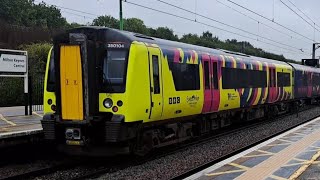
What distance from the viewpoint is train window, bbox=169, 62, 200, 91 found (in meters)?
12.0

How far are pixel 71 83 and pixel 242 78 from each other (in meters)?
8.88

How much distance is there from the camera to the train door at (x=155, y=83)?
10.7m

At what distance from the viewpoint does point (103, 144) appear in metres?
10.3

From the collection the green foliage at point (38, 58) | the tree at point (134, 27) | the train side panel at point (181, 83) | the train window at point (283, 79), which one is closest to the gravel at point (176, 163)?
the train side panel at point (181, 83)

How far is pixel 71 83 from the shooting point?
10.0 meters

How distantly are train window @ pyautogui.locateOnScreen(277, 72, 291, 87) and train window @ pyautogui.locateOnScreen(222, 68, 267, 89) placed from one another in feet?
10.1

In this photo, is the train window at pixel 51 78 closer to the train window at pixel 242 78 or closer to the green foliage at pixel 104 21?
the train window at pixel 242 78

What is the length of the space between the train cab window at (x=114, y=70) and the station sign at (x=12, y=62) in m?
5.17

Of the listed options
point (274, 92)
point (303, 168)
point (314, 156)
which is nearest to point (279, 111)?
point (274, 92)

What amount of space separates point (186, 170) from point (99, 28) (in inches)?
141

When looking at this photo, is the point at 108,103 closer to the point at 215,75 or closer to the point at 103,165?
the point at 103,165

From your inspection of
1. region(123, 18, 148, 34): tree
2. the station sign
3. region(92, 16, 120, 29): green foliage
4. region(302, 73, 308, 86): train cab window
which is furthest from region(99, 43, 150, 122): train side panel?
region(123, 18, 148, 34): tree

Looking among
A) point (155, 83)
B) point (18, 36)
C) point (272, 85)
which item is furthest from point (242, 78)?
point (18, 36)

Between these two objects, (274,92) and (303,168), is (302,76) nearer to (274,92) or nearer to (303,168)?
(274,92)
